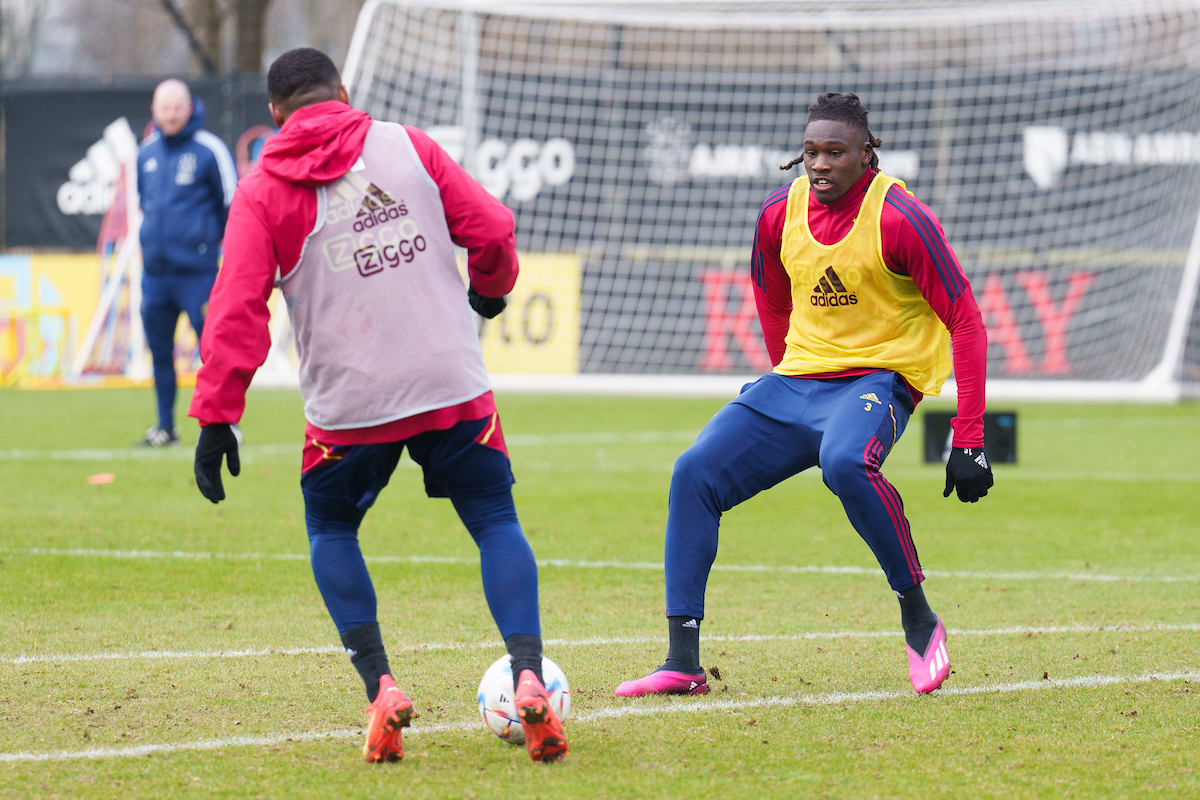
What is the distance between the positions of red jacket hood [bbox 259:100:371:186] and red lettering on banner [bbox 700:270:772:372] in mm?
14593

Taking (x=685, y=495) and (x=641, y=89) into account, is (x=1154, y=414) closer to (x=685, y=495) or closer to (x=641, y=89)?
(x=641, y=89)

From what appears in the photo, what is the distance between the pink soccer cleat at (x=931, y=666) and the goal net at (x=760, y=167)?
1297cm

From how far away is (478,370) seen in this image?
12.3 ft

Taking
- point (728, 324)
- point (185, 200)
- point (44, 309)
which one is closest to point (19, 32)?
point (44, 309)

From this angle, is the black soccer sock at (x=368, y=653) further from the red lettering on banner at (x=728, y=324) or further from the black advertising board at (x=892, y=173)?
the red lettering on banner at (x=728, y=324)

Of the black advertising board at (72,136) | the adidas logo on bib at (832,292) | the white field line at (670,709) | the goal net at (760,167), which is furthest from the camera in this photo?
the black advertising board at (72,136)

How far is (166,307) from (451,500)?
24.9ft

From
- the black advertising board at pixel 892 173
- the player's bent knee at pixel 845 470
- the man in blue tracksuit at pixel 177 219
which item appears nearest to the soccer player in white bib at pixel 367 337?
the player's bent knee at pixel 845 470

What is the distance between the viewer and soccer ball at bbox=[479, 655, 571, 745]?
12.2ft

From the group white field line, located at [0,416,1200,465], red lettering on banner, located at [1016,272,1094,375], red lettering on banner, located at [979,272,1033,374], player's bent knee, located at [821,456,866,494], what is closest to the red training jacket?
player's bent knee, located at [821,456,866,494]

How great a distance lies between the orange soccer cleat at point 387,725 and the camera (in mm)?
3512

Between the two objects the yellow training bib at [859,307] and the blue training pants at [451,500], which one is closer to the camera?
the blue training pants at [451,500]

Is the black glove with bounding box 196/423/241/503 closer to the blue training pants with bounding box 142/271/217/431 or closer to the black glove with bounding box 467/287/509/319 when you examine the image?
the black glove with bounding box 467/287/509/319

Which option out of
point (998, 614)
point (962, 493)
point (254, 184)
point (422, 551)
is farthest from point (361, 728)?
point (422, 551)
